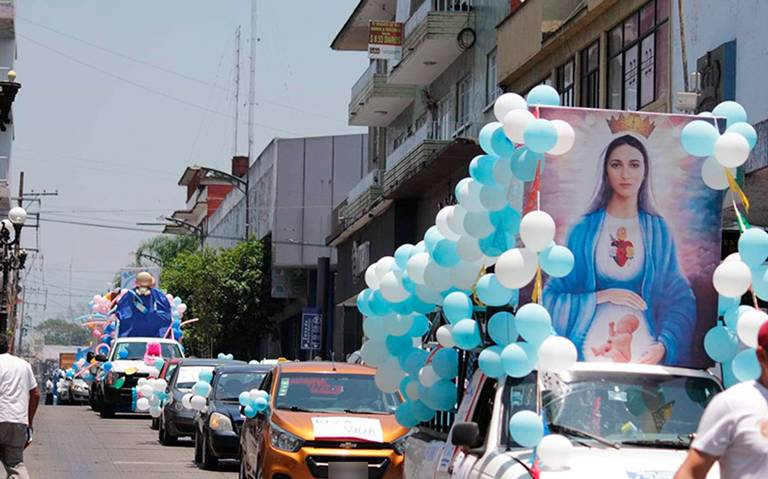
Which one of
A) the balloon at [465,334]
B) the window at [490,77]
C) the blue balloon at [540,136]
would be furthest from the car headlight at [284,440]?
the window at [490,77]

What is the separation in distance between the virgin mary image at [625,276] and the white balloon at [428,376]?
132 cm

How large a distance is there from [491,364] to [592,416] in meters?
0.69

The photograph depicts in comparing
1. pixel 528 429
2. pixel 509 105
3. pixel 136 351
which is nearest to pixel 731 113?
pixel 509 105

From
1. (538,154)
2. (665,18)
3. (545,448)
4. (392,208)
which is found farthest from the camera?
(392,208)

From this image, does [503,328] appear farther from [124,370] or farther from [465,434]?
[124,370]

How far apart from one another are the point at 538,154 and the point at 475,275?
47.6 inches

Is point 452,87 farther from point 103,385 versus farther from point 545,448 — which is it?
point 545,448

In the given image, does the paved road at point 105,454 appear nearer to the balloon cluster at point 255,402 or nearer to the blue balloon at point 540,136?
the balloon cluster at point 255,402

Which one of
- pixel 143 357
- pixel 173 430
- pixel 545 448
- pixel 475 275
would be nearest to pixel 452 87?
pixel 143 357

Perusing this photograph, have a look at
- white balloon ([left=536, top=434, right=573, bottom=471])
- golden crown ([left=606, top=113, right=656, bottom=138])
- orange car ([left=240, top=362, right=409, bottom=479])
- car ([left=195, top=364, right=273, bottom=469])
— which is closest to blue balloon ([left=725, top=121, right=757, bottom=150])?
golden crown ([left=606, top=113, right=656, bottom=138])

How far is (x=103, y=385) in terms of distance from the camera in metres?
34.8

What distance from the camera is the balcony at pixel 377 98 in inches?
1708

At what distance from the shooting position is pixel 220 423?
2062cm

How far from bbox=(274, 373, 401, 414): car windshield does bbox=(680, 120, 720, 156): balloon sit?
6.45 meters
